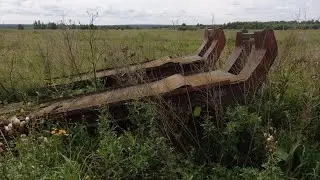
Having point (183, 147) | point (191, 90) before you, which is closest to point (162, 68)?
point (191, 90)

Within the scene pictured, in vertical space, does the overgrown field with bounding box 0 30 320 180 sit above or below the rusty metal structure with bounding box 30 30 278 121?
below

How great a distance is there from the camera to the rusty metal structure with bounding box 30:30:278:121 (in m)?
3.90

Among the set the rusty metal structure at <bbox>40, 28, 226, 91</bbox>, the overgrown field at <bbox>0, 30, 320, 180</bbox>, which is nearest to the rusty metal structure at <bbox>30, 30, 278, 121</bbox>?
the overgrown field at <bbox>0, 30, 320, 180</bbox>

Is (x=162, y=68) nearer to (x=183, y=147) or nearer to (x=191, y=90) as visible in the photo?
(x=191, y=90)

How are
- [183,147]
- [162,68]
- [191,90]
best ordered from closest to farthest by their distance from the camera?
[183,147], [191,90], [162,68]

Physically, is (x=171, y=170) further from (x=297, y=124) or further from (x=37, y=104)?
(x=37, y=104)

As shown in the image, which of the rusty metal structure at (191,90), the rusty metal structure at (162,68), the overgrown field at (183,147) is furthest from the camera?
the rusty metal structure at (162,68)

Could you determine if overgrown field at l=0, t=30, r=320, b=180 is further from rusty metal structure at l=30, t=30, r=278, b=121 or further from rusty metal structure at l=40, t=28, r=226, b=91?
rusty metal structure at l=40, t=28, r=226, b=91

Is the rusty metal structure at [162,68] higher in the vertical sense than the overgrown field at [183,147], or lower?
higher

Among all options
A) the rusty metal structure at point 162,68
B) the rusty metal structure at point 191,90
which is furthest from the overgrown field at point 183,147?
the rusty metal structure at point 162,68

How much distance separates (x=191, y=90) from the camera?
154 inches

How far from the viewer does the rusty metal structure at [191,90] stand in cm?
390

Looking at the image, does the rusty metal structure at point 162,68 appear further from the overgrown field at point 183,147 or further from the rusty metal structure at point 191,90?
the overgrown field at point 183,147

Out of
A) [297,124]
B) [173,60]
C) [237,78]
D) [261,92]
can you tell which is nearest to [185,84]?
[237,78]
